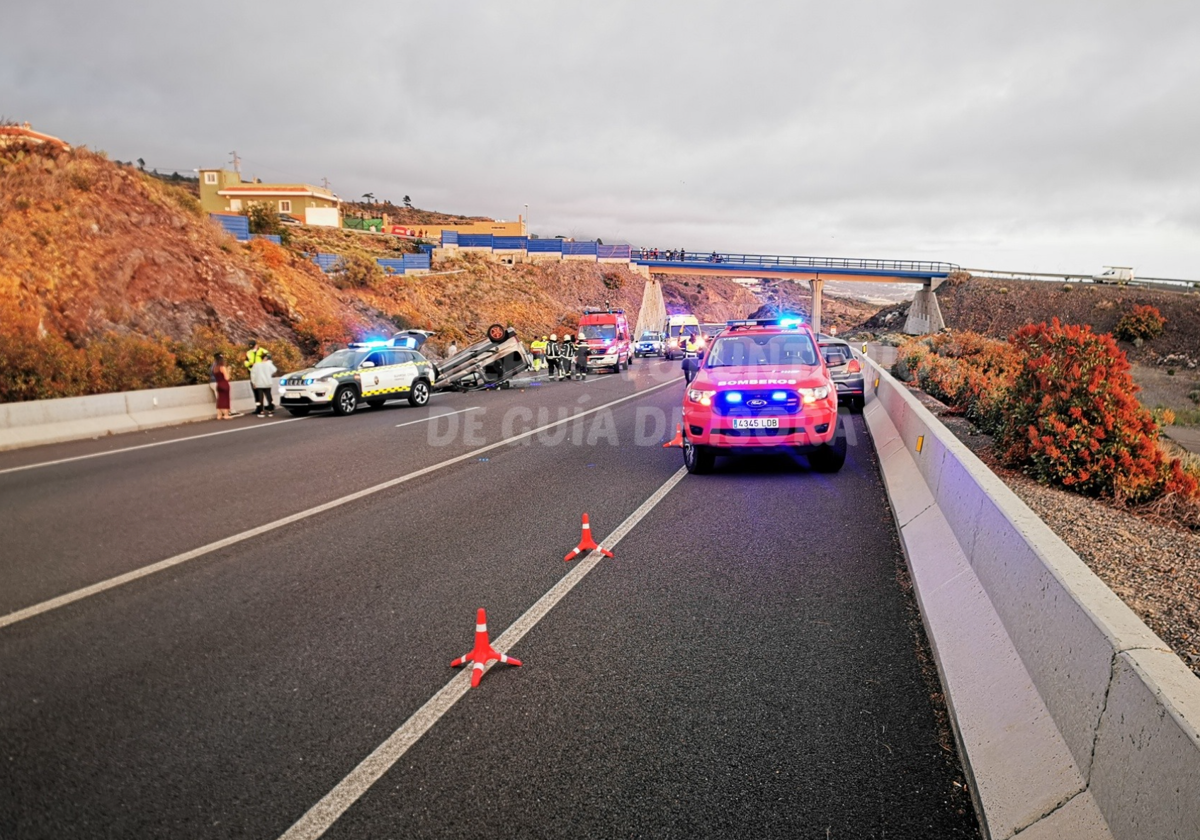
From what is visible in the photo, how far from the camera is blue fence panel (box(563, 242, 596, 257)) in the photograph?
81250 mm

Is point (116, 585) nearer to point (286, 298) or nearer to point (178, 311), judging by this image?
point (178, 311)

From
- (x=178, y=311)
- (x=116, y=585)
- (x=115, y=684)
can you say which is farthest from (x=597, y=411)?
(x=178, y=311)

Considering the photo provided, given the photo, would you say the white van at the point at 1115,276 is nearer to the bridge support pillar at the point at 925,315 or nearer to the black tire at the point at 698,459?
the bridge support pillar at the point at 925,315

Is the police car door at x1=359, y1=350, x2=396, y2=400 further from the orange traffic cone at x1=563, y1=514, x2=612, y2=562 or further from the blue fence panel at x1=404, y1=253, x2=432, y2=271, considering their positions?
the blue fence panel at x1=404, y1=253, x2=432, y2=271

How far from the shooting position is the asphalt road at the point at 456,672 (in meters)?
2.97

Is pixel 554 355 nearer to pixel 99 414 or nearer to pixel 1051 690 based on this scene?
pixel 99 414

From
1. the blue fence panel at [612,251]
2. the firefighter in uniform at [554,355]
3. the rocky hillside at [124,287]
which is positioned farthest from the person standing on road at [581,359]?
the blue fence panel at [612,251]

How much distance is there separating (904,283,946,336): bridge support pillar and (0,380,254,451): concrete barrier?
6735 centimetres

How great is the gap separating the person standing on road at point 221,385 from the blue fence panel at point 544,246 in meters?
63.3

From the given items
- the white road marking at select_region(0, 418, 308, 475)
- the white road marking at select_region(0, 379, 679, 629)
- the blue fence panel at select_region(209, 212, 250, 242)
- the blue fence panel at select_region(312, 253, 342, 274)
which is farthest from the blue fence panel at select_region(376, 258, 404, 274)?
the white road marking at select_region(0, 379, 679, 629)

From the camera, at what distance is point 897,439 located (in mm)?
9641

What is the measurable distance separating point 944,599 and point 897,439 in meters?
5.58

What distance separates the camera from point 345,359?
703 inches

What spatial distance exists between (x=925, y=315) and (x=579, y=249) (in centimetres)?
3892
